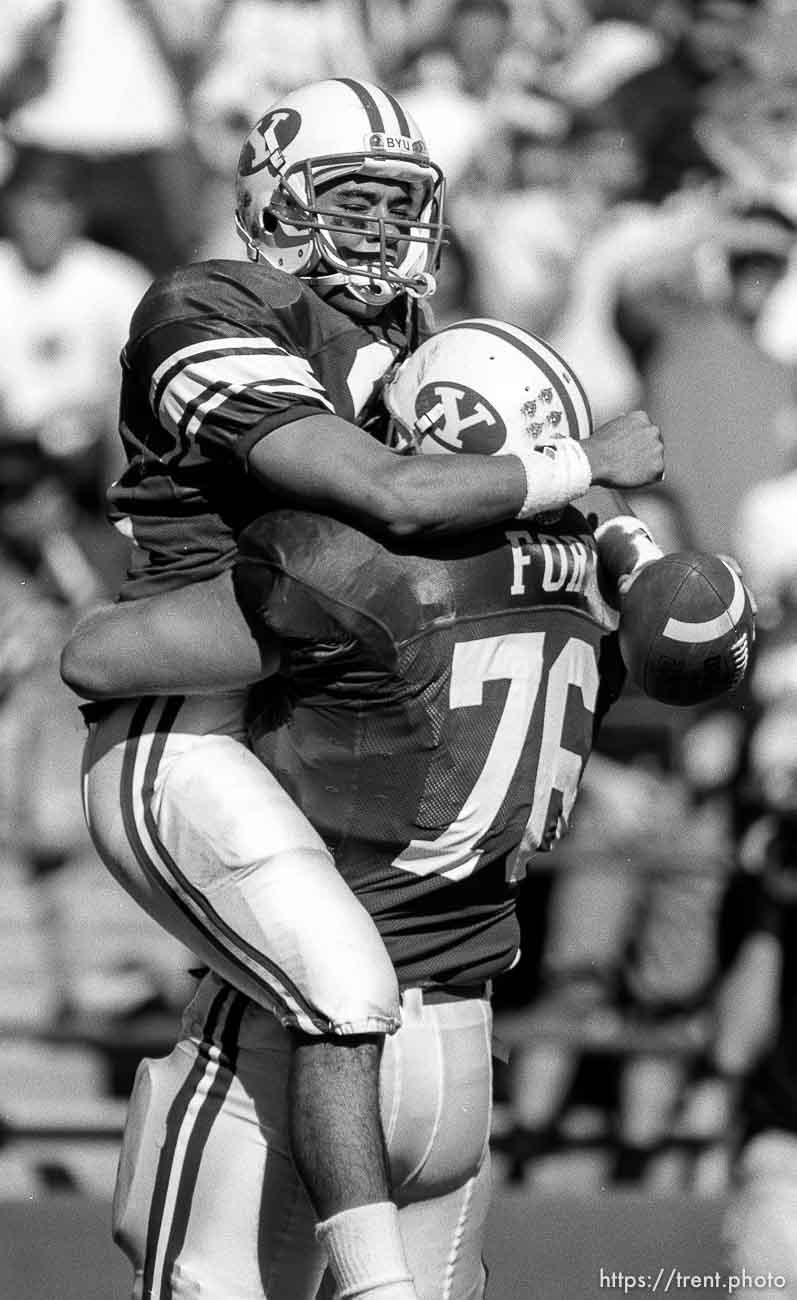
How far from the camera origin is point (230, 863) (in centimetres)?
221

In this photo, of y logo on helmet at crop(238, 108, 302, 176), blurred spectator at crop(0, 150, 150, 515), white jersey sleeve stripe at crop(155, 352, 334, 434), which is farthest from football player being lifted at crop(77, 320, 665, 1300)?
blurred spectator at crop(0, 150, 150, 515)

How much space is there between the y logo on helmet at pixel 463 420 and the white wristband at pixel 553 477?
4 cm

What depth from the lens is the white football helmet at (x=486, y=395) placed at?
2.20 meters

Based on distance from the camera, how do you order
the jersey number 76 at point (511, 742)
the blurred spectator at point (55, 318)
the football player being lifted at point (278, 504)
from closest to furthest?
1. the football player being lifted at point (278, 504)
2. the jersey number 76 at point (511, 742)
3. the blurred spectator at point (55, 318)

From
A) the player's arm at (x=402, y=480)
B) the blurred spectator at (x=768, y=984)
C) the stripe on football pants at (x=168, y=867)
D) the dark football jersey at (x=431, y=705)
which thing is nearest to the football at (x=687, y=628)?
the dark football jersey at (x=431, y=705)

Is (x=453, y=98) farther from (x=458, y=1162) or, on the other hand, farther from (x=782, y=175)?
(x=458, y=1162)

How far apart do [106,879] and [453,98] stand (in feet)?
6.49

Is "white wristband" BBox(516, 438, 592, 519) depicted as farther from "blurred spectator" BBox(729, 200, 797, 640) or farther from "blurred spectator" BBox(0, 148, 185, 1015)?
"blurred spectator" BBox(0, 148, 185, 1015)

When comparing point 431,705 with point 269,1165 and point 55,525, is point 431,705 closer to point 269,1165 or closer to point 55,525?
point 269,1165

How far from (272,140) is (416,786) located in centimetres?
89

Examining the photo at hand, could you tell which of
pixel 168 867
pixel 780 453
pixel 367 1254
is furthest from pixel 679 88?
pixel 367 1254

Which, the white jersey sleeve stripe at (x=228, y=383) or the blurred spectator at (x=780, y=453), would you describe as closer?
the white jersey sleeve stripe at (x=228, y=383)

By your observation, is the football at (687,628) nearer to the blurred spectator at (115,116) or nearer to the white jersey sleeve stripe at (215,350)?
the white jersey sleeve stripe at (215,350)

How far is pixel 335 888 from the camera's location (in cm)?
220
